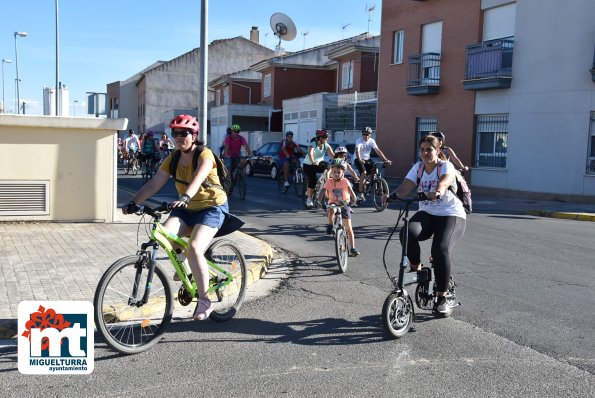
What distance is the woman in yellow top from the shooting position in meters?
5.32

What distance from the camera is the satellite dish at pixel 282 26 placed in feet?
145

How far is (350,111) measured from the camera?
3238 cm

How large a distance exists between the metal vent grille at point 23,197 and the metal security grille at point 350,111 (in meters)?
21.4

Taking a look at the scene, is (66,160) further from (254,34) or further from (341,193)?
(254,34)

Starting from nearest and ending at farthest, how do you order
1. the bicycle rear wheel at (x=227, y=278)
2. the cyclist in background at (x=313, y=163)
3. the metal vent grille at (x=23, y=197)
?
the bicycle rear wheel at (x=227, y=278) → the metal vent grille at (x=23, y=197) → the cyclist in background at (x=313, y=163)

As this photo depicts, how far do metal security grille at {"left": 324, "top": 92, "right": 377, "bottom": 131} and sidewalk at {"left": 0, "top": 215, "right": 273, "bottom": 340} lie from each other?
2069cm

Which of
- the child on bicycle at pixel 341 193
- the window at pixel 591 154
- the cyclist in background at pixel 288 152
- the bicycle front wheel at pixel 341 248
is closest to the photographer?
the bicycle front wheel at pixel 341 248

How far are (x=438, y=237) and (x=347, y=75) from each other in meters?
33.1

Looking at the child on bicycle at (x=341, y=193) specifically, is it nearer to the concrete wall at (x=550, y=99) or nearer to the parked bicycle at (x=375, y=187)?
the parked bicycle at (x=375, y=187)

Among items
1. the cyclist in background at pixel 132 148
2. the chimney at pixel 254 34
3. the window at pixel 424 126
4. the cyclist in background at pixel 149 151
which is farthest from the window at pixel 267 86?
the cyclist in background at pixel 149 151

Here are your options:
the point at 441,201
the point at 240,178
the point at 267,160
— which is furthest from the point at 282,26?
the point at 441,201

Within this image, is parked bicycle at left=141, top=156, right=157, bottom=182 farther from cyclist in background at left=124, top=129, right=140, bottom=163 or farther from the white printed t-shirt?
the white printed t-shirt

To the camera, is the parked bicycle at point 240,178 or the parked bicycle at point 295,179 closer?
the parked bicycle at point 240,178

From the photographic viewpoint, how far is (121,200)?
1555 centimetres
